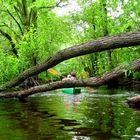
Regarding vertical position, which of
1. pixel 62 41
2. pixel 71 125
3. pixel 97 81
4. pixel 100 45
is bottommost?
pixel 71 125

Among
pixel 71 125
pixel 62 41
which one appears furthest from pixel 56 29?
pixel 71 125

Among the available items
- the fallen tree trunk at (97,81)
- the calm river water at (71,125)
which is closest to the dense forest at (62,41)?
the fallen tree trunk at (97,81)

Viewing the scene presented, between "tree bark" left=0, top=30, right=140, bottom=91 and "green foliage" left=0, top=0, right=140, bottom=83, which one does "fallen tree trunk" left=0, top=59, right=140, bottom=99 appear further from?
"green foliage" left=0, top=0, right=140, bottom=83

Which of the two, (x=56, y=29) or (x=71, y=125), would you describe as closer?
(x=71, y=125)

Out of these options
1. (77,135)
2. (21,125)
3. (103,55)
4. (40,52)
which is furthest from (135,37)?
(103,55)

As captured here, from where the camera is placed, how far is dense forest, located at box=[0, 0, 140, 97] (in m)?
8.79

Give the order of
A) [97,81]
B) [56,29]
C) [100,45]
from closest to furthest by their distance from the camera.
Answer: [100,45], [97,81], [56,29]

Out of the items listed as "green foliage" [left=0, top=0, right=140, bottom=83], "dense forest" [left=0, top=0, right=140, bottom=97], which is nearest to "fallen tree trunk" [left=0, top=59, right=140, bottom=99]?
"dense forest" [left=0, top=0, right=140, bottom=97]

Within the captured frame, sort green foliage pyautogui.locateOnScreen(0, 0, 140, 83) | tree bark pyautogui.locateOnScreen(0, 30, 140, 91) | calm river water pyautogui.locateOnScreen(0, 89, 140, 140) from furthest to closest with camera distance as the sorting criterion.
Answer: green foliage pyautogui.locateOnScreen(0, 0, 140, 83)
tree bark pyautogui.locateOnScreen(0, 30, 140, 91)
calm river water pyautogui.locateOnScreen(0, 89, 140, 140)

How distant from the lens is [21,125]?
23.6 ft

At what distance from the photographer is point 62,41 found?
24516 millimetres

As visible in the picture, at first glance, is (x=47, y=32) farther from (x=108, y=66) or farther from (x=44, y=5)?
(x=108, y=66)

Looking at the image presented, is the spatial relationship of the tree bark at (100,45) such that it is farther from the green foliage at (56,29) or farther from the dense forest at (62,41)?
the green foliage at (56,29)

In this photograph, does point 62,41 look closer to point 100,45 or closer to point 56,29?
point 56,29
